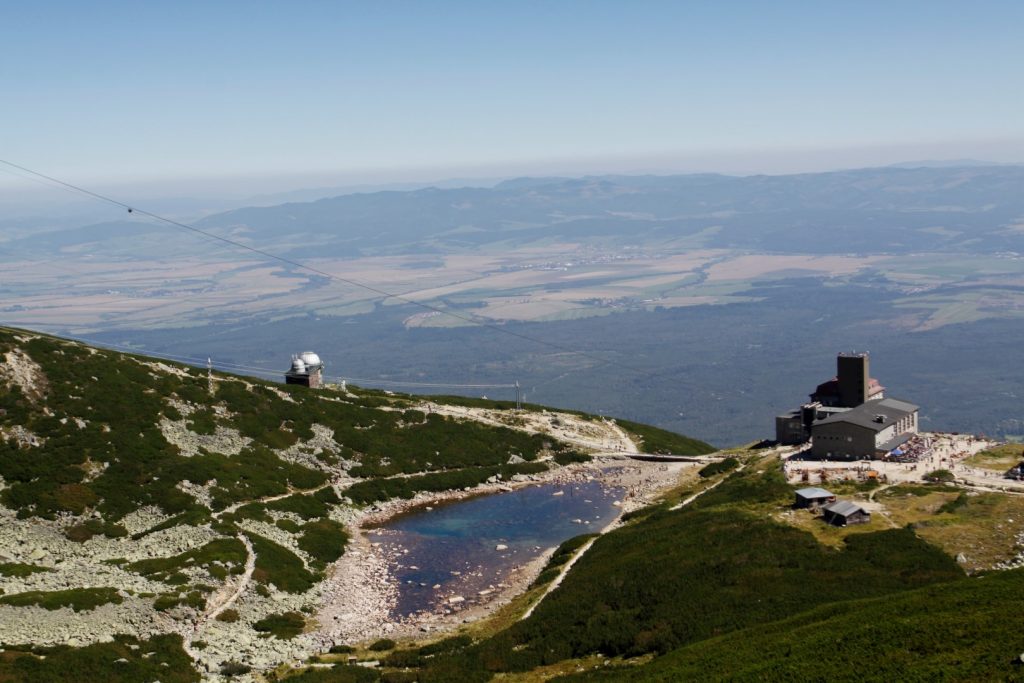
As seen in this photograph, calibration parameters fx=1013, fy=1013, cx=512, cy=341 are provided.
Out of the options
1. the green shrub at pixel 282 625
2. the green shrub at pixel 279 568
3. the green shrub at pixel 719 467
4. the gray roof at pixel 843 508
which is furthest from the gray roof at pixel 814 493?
the green shrub at pixel 279 568

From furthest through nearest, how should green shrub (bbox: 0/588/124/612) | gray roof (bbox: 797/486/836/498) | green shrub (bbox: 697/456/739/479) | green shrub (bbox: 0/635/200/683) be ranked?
green shrub (bbox: 697/456/739/479), gray roof (bbox: 797/486/836/498), green shrub (bbox: 0/588/124/612), green shrub (bbox: 0/635/200/683)

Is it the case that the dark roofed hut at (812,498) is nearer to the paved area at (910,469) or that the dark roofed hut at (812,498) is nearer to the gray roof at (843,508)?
the gray roof at (843,508)

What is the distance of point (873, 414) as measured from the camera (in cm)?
8269

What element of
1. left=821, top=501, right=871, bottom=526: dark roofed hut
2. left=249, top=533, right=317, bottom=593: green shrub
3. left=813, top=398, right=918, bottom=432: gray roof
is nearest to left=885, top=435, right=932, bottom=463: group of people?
left=813, top=398, right=918, bottom=432: gray roof

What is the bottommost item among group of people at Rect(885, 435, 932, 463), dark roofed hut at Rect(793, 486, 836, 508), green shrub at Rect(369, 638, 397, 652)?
green shrub at Rect(369, 638, 397, 652)

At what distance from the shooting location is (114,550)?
61.9 meters

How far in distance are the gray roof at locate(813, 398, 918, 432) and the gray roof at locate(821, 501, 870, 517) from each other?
20.8 metres

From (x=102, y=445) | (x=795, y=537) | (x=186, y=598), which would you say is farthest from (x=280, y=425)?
(x=795, y=537)

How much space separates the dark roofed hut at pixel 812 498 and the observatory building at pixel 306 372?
205ft

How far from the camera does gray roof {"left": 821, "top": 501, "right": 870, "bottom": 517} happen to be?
189ft

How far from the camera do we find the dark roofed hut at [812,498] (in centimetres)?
6178

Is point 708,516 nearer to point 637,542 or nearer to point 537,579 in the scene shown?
point 637,542

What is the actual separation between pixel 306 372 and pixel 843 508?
223 ft

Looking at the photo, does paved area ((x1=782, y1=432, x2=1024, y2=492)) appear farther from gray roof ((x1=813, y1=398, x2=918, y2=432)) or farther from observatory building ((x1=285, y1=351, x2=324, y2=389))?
observatory building ((x1=285, y1=351, x2=324, y2=389))
